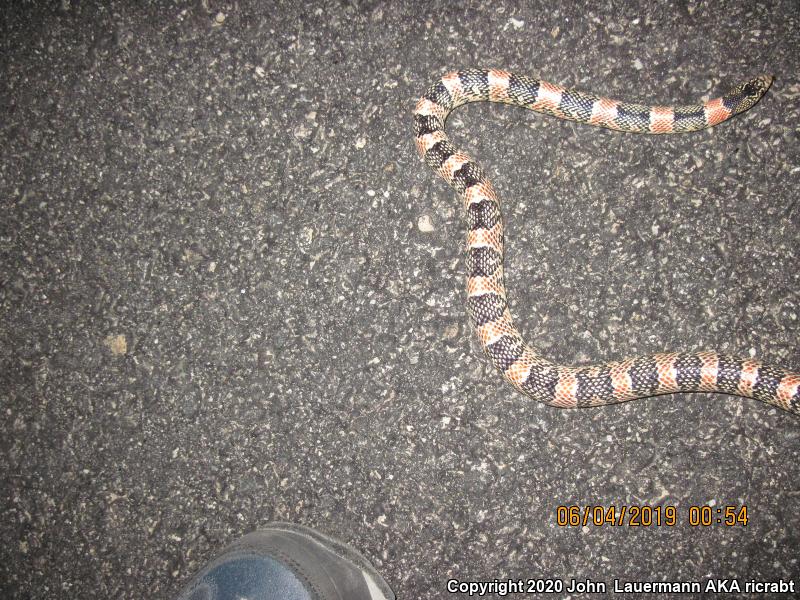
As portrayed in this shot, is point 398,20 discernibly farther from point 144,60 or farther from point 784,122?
point 784,122

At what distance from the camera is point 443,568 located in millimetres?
2734

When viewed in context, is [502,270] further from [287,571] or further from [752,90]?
[287,571]

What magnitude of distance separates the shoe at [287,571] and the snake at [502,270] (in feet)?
4.40

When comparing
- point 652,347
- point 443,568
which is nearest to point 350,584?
point 443,568

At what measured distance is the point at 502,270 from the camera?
2.76m

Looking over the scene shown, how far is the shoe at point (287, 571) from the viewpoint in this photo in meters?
2.51

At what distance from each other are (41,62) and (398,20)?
225 cm
